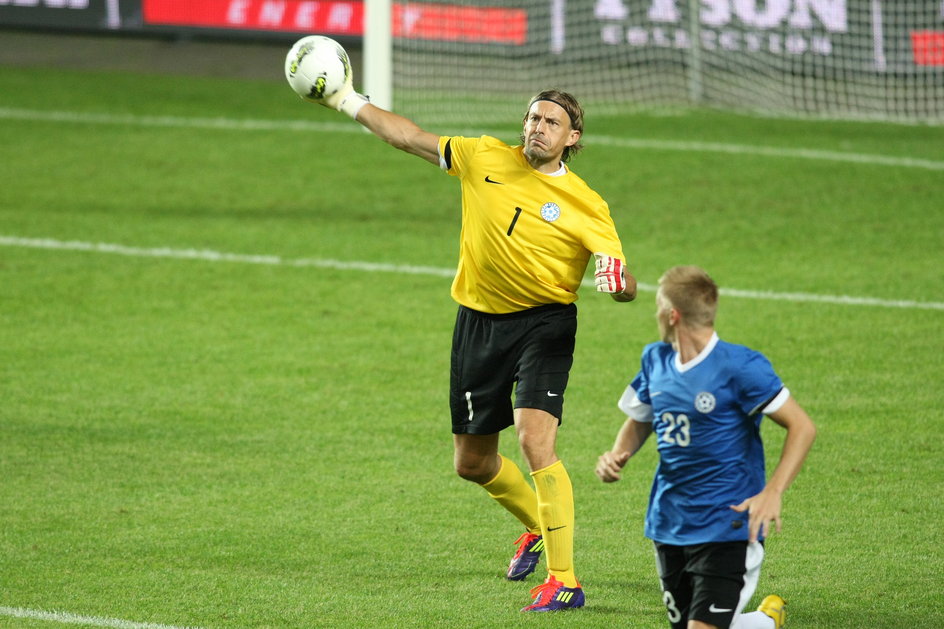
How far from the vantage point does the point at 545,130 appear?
6.11 metres

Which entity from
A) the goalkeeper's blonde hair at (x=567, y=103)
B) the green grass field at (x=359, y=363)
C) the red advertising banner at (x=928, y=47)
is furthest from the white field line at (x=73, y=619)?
the red advertising banner at (x=928, y=47)

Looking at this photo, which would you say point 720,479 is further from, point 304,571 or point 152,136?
point 152,136

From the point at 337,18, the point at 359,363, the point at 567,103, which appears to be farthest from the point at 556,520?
the point at 337,18

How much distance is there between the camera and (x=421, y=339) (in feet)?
36.0

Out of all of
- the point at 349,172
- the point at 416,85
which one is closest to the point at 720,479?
the point at 349,172

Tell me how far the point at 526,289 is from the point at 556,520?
1.05m

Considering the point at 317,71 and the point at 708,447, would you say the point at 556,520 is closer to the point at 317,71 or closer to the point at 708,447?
the point at 708,447

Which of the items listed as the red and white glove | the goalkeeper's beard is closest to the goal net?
the goalkeeper's beard

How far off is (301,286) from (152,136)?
23.2 ft

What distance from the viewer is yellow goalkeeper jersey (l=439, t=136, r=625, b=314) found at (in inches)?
243

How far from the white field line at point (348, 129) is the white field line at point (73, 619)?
1217 cm

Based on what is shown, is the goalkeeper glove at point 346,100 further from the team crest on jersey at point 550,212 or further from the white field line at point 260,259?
the white field line at point 260,259

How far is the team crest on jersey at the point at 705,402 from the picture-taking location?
4.71 meters

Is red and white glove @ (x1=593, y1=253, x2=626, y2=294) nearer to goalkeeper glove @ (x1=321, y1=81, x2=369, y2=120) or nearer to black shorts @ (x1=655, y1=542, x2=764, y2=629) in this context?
black shorts @ (x1=655, y1=542, x2=764, y2=629)
